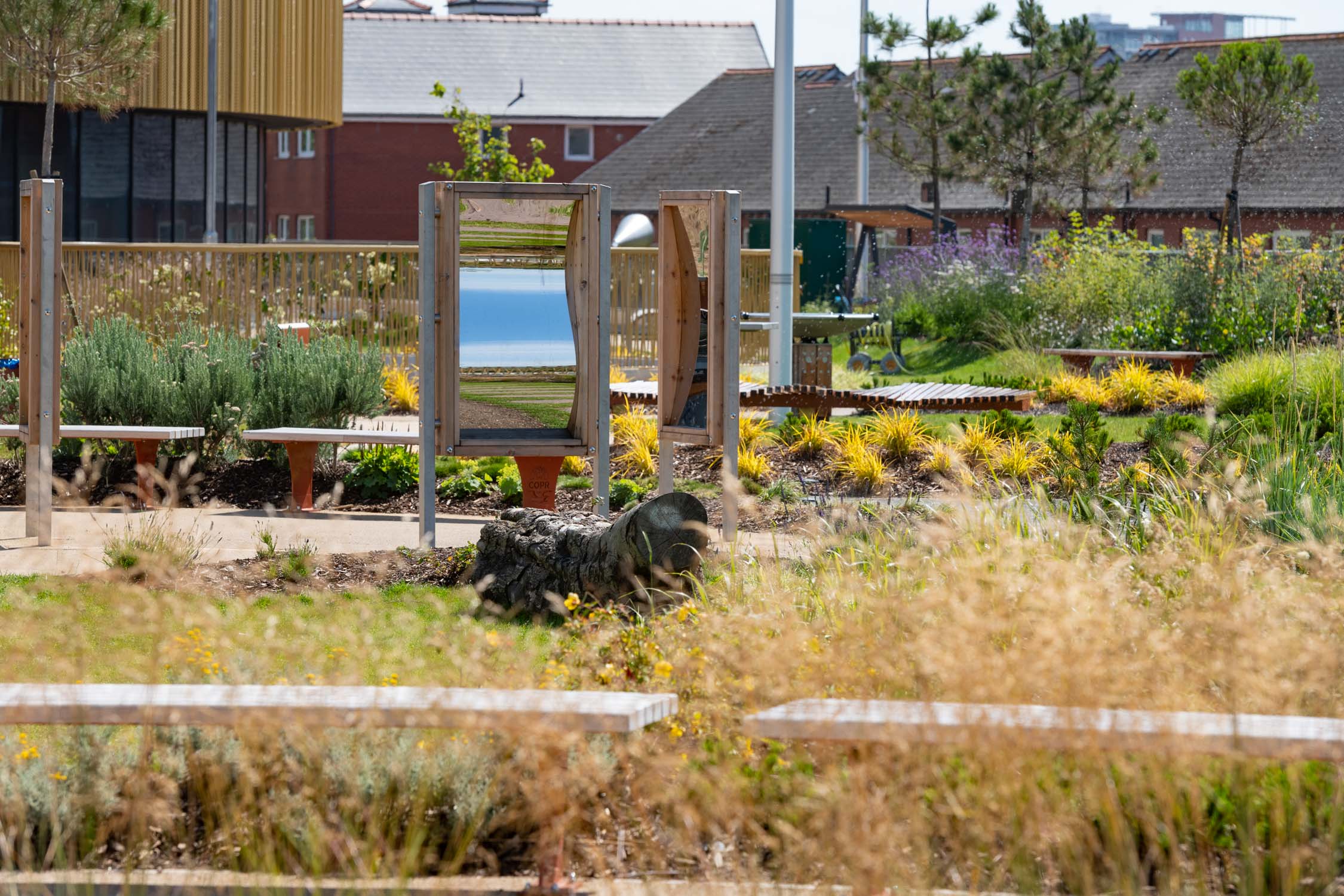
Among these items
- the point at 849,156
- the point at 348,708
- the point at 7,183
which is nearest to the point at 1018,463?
the point at 348,708

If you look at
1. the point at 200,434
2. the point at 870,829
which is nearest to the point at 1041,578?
the point at 870,829

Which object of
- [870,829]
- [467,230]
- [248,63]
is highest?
[248,63]

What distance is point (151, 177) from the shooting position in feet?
96.7

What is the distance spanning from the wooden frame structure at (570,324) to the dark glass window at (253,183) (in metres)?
24.4

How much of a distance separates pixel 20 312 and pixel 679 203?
11.7 ft

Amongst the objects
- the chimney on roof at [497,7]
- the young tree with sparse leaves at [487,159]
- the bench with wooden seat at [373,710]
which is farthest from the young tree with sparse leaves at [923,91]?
the chimney on roof at [497,7]

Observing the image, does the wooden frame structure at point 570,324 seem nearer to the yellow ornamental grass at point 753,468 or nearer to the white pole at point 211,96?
the yellow ornamental grass at point 753,468

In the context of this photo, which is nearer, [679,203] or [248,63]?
[679,203]

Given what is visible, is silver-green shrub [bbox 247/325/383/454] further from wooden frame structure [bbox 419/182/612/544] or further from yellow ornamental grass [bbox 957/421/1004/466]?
yellow ornamental grass [bbox 957/421/1004/466]

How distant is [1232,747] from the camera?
3.58m

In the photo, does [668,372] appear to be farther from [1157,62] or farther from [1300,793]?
[1157,62]

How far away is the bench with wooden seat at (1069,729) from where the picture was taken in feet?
11.8

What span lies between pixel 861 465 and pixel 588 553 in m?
4.08

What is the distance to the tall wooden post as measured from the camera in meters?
8.60
